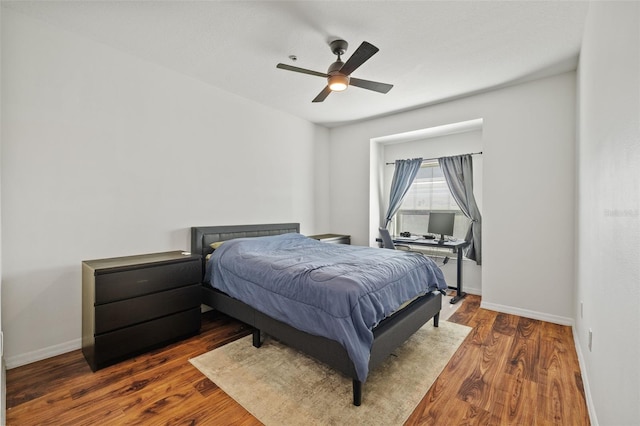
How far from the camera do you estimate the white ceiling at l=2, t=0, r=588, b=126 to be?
2.22 m

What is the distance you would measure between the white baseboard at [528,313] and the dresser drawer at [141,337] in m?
3.51

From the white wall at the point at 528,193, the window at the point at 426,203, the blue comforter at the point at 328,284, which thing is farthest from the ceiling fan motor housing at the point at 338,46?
the window at the point at 426,203

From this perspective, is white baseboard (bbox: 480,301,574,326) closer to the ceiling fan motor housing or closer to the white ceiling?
the white ceiling

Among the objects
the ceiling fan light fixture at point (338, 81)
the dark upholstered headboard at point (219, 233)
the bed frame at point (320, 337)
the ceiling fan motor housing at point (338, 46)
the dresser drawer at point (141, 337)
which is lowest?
the dresser drawer at point (141, 337)

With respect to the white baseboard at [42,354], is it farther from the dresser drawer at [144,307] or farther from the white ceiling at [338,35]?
the white ceiling at [338,35]

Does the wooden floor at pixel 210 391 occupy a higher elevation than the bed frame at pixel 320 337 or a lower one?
lower

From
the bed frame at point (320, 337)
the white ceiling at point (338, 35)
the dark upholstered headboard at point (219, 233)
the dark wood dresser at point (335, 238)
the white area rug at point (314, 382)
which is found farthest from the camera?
the dark wood dresser at point (335, 238)

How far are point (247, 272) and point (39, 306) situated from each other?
1743mm

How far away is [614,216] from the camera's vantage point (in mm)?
1343

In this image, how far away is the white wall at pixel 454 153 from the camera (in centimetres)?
439

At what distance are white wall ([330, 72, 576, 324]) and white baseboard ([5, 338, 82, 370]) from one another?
14.8 feet

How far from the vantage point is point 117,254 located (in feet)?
9.36

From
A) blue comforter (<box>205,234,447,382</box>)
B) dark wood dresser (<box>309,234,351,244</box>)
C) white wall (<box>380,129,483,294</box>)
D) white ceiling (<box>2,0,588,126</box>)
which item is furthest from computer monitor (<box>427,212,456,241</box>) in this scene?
white ceiling (<box>2,0,588,126</box>)

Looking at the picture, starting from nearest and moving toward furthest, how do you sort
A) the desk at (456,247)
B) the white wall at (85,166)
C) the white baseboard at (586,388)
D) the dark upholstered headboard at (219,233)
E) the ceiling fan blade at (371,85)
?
the white baseboard at (586,388) < the white wall at (85,166) < the ceiling fan blade at (371,85) < the dark upholstered headboard at (219,233) < the desk at (456,247)
